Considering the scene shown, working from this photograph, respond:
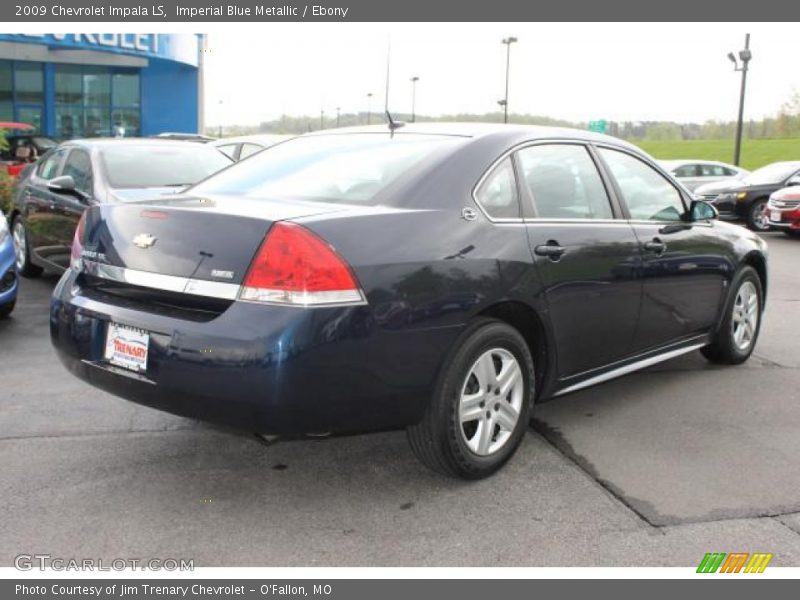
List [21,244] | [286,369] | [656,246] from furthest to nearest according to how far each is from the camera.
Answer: [21,244], [656,246], [286,369]

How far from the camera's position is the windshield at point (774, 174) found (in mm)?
16781

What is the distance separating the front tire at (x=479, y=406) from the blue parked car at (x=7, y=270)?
434 cm

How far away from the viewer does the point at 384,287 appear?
3.21 m

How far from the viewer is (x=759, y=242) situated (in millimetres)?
5961

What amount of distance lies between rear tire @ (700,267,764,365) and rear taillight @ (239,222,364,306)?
3.40 meters

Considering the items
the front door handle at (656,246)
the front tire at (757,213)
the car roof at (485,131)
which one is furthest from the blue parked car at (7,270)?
the front tire at (757,213)

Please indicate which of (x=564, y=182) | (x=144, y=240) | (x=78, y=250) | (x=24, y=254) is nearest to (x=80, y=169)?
(x=24, y=254)

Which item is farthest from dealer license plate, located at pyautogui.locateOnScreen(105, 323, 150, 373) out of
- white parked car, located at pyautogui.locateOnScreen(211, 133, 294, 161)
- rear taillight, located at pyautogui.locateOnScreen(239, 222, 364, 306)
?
white parked car, located at pyautogui.locateOnScreen(211, 133, 294, 161)

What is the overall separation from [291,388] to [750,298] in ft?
13.3

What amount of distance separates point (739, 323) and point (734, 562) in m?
3.09

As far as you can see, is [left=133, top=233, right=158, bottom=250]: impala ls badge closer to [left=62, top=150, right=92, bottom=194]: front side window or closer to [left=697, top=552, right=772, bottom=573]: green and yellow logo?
[left=697, top=552, right=772, bottom=573]: green and yellow logo

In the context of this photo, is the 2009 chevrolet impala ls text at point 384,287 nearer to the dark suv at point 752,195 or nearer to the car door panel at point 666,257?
the car door panel at point 666,257

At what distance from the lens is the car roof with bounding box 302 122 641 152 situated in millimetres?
4129

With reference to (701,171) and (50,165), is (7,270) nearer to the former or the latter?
(50,165)
